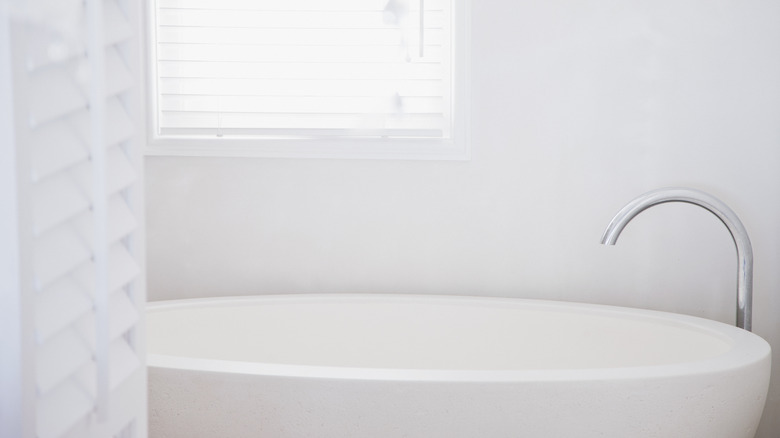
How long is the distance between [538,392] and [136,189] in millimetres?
797

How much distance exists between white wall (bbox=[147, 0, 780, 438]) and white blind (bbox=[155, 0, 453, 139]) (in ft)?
0.38

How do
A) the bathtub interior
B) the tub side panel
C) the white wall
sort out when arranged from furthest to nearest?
1. the white wall
2. the bathtub interior
3. the tub side panel

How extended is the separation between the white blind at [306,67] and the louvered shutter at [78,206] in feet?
4.53

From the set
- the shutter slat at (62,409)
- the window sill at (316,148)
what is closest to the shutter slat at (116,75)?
the shutter slat at (62,409)

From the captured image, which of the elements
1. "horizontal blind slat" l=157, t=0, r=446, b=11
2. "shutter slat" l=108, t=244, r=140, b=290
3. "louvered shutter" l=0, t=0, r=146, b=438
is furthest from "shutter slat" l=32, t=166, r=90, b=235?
"horizontal blind slat" l=157, t=0, r=446, b=11

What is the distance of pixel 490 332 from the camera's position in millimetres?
2107

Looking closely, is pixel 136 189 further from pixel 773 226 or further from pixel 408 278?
pixel 773 226

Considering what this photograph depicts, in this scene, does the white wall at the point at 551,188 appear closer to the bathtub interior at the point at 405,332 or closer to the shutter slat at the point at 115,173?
the bathtub interior at the point at 405,332

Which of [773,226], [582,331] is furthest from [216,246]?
[773,226]

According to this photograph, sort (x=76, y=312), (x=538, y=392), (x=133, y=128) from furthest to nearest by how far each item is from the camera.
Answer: (x=538, y=392) < (x=133, y=128) < (x=76, y=312)

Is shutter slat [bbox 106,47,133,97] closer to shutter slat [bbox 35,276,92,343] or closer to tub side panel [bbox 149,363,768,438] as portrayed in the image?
shutter slat [bbox 35,276,92,343]

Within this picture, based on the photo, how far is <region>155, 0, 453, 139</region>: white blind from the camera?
227 cm

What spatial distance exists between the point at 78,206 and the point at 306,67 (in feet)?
5.19

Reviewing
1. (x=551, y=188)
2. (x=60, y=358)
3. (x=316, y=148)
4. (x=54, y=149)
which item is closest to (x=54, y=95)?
(x=54, y=149)
